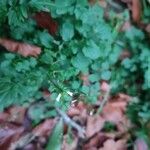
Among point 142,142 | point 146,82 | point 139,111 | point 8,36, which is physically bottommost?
point 142,142

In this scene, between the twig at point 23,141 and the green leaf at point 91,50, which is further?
the twig at point 23,141

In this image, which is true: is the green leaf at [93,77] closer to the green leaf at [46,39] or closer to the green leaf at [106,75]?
the green leaf at [106,75]

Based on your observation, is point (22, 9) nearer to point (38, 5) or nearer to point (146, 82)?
point (38, 5)

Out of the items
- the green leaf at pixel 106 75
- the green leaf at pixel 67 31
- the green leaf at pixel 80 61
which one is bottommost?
the green leaf at pixel 106 75

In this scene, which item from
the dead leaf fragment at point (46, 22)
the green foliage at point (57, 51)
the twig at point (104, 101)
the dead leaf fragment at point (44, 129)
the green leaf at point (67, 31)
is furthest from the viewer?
the twig at point (104, 101)

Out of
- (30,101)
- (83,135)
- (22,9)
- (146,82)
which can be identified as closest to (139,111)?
(146,82)

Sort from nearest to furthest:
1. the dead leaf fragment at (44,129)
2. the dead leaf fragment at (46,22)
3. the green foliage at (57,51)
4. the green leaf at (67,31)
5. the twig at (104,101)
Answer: the green foliage at (57,51) < the green leaf at (67,31) < the dead leaf fragment at (46,22) < the dead leaf fragment at (44,129) < the twig at (104,101)

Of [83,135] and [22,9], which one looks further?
[83,135]

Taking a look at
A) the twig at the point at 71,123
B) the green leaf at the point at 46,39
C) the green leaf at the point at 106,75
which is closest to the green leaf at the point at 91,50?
the green leaf at the point at 46,39
